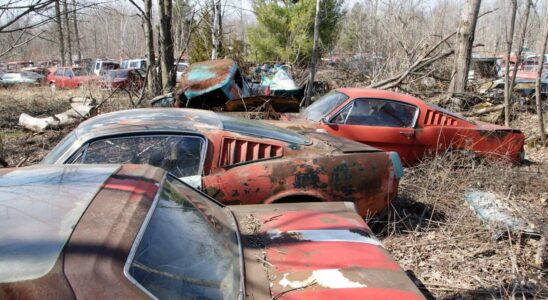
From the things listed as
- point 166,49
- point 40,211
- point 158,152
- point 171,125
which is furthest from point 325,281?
point 166,49

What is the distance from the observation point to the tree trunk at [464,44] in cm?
1007

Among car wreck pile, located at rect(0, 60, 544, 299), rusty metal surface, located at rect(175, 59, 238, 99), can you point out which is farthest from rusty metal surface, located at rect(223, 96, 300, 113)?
car wreck pile, located at rect(0, 60, 544, 299)

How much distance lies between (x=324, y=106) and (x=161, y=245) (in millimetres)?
5112

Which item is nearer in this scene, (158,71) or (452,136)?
(452,136)

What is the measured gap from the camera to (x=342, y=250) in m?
2.38

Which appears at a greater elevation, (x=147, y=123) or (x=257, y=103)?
(x=147, y=123)

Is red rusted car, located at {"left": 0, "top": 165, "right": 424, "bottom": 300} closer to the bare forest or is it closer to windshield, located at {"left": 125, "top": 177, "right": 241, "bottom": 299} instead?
windshield, located at {"left": 125, "top": 177, "right": 241, "bottom": 299}

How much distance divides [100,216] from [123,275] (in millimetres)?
338

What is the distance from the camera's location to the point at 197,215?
7.86 ft

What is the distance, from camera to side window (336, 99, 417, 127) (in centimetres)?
630

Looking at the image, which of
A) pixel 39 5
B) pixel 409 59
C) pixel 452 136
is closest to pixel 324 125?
pixel 452 136

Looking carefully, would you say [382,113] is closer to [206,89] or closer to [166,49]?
[206,89]

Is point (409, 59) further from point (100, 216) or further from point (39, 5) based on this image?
point (100, 216)

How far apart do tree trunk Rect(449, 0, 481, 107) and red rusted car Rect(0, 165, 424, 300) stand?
8.68 metres
